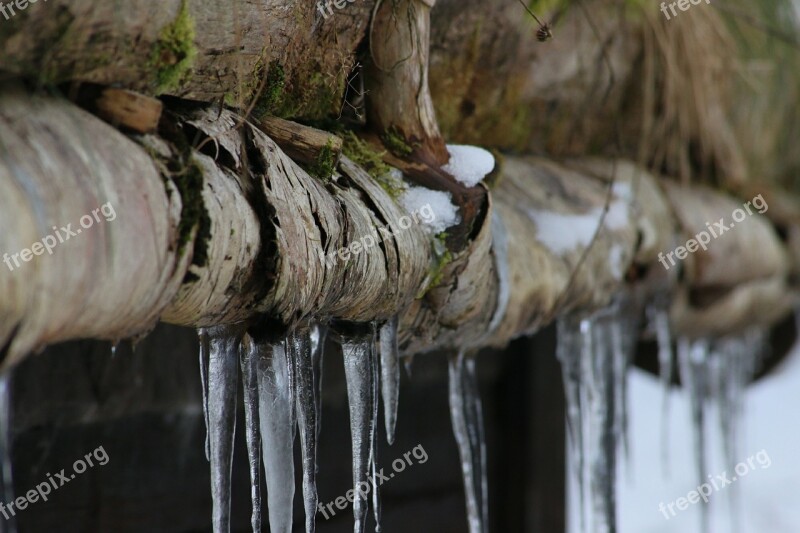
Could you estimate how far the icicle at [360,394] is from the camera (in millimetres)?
1325

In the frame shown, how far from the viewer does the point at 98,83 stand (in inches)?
35.3

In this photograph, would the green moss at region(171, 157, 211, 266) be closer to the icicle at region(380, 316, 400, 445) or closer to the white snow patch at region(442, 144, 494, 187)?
the icicle at region(380, 316, 400, 445)

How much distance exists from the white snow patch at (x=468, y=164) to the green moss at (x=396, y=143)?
0.07 metres

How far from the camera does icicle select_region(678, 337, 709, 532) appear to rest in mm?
3037

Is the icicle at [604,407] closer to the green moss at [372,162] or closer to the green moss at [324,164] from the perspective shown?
the green moss at [372,162]

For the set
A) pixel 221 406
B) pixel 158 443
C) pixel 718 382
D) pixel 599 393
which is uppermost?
pixel 718 382

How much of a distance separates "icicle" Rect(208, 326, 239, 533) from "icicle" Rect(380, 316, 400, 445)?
0.29 metres

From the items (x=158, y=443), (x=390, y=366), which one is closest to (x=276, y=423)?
(x=390, y=366)

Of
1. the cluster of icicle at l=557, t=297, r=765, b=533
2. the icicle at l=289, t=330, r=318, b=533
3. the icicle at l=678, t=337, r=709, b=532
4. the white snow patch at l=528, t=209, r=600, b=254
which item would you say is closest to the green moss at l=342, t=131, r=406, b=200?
the icicle at l=289, t=330, r=318, b=533

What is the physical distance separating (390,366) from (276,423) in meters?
0.31

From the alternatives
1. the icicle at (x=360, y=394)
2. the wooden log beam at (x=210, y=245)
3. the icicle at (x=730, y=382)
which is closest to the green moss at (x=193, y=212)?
the wooden log beam at (x=210, y=245)

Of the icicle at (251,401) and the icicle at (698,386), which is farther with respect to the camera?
the icicle at (698,386)

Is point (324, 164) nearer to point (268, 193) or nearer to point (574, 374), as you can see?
point (268, 193)

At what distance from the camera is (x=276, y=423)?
117 centimetres
